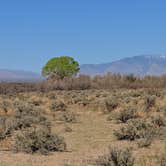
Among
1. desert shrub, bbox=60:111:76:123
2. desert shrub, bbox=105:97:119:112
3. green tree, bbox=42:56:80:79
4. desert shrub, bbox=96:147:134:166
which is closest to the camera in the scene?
desert shrub, bbox=96:147:134:166

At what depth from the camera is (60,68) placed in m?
96.7

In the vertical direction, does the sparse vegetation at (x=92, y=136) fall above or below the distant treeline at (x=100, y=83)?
below

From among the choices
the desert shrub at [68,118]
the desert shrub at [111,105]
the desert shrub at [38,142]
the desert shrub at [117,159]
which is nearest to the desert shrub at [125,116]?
the desert shrub at [68,118]

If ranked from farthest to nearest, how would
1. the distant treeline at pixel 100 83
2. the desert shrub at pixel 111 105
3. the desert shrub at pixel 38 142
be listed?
1. the distant treeline at pixel 100 83
2. the desert shrub at pixel 111 105
3. the desert shrub at pixel 38 142

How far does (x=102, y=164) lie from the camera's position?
37.3ft

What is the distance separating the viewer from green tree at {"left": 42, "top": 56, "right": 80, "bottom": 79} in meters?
97.0

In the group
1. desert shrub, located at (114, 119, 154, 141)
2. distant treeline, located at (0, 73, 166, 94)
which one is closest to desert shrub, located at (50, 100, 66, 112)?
desert shrub, located at (114, 119, 154, 141)

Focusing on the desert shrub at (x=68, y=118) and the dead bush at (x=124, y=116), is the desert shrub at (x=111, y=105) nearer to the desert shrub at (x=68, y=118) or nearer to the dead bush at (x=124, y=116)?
the desert shrub at (x=68, y=118)

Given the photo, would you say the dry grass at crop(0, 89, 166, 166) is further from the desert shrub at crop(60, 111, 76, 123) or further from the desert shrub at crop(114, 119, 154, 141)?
the desert shrub at crop(114, 119, 154, 141)

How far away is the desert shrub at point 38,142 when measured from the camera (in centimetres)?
1384

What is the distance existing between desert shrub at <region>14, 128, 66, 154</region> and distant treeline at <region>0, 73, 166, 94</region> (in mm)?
55369

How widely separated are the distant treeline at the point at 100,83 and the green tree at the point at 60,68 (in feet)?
47.0

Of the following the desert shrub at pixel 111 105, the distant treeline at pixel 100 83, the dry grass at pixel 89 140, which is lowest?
the dry grass at pixel 89 140

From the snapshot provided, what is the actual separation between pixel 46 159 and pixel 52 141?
1.57 metres
